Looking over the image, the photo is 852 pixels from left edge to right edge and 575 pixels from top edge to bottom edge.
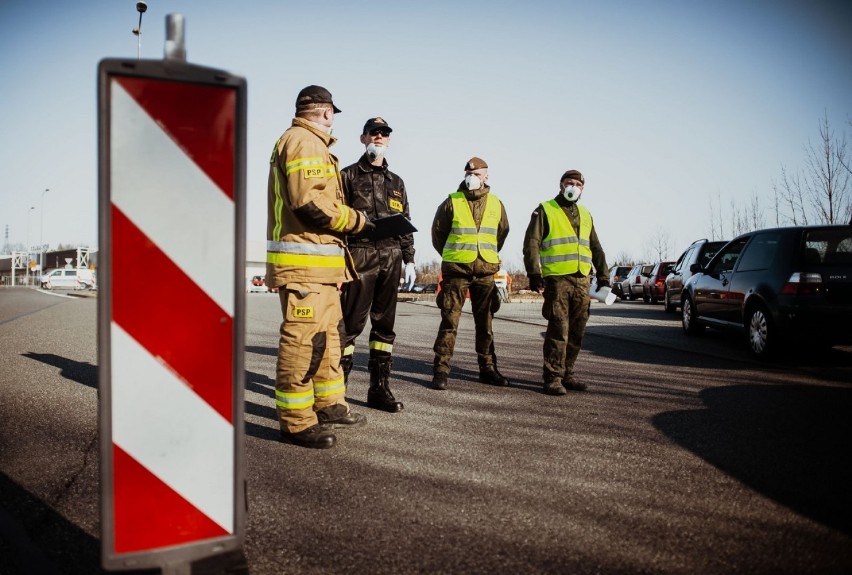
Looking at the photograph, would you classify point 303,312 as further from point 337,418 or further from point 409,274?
point 409,274

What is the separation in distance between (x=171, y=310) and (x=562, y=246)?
4755 mm

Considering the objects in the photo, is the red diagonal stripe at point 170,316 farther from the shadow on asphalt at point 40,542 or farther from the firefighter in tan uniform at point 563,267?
the firefighter in tan uniform at point 563,267

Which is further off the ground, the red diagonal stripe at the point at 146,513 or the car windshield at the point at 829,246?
the car windshield at the point at 829,246

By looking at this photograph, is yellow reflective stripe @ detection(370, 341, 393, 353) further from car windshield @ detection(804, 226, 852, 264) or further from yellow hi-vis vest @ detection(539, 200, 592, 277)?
car windshield @ detection(804, 226, 852, 264)

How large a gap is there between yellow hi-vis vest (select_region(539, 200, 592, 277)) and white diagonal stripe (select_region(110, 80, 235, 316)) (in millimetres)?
4636

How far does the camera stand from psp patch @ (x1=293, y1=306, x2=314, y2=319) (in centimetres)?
387

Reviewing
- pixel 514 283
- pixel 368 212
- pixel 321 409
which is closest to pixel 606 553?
pixel 321 409

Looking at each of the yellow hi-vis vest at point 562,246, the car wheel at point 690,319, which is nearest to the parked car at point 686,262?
the car wheel at point 690,319

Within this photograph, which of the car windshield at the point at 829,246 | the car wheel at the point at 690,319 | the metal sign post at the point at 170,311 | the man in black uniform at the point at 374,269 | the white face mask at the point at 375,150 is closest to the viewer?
the metal sign post at the point at 170,311

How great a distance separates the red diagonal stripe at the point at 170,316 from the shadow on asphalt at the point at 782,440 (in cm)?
247

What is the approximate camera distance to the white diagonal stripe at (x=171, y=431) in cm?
165

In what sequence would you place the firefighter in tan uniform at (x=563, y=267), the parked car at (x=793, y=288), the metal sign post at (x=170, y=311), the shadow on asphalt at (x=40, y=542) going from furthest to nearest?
the parked car at (x=793, y=288) < the firefighter in tan uniform at (x=563, y=267) < the shadow on asphalt at (x=40, y=542) < the metal sign post at (x=170, y=311)

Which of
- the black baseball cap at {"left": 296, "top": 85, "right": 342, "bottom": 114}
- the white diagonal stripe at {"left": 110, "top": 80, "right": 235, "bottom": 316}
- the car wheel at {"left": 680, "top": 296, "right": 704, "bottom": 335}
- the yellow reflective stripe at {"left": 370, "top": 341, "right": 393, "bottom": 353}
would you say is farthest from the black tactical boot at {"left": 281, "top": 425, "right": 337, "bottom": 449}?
the car wheel at {"left": 680, "top": 296, "right": 704, "bottom": 335}

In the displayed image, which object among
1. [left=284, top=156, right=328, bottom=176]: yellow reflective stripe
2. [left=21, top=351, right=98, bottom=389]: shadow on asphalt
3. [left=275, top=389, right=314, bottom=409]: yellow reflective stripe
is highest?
[left=284, top=156, right=328, bottom=176]: yellow reflective stripe
